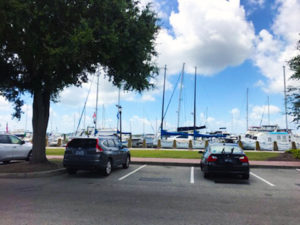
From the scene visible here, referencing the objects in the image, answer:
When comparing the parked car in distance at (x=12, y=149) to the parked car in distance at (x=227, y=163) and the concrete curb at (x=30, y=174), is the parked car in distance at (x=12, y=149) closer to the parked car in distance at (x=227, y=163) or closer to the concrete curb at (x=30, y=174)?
the concrete curb at (x=30, y=174)

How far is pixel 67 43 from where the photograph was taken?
9.66 metres

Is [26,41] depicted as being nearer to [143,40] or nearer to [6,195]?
[143,40]

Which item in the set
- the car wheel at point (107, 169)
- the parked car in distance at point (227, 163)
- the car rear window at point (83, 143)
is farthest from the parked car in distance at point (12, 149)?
the parked car in distance at point (227, 163)

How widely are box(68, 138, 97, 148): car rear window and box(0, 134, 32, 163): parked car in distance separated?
16.9 feet

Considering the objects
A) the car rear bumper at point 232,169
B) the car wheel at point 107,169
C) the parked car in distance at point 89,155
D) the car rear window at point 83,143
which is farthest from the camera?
the car wheel at point 107,169

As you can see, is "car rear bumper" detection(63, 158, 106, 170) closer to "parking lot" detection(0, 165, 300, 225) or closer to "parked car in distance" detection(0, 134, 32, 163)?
"parking lot" detection(0, 165, 300, 225)

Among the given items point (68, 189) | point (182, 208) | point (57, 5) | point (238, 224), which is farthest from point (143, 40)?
point (238, 224)

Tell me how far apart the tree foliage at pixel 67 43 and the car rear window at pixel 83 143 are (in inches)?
96.9

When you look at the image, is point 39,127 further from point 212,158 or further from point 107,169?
point 212,158

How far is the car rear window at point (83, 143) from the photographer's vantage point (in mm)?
10609

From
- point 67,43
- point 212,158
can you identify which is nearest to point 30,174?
point 67,43

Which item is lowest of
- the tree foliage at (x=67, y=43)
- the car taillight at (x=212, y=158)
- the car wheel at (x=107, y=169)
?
the car wheel at (x=107, y=169)

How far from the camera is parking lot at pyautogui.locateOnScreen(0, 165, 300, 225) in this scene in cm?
524

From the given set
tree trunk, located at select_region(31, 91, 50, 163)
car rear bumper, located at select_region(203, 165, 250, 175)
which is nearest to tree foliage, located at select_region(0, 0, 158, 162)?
tree trunk, located at select_region(31, 91, 50, 163)
